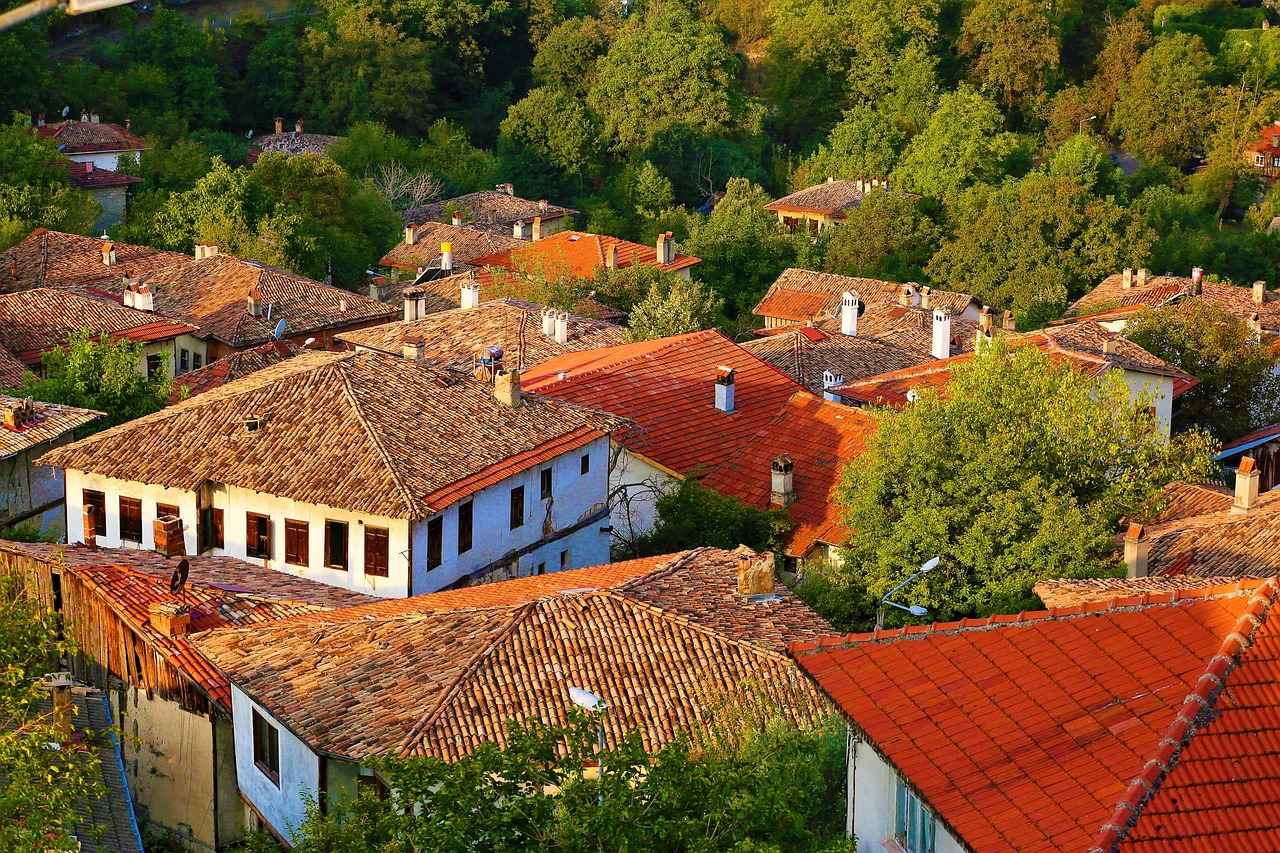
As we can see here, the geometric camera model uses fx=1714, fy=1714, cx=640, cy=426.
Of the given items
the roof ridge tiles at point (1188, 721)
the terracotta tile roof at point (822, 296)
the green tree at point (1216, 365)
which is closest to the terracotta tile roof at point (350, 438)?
the roof ridge tiles at point (1188, 721)

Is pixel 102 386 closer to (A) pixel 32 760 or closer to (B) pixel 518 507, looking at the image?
(B) pixel 518 507

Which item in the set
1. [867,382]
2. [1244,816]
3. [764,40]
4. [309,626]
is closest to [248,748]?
[309,626]

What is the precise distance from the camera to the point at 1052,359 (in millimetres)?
35219

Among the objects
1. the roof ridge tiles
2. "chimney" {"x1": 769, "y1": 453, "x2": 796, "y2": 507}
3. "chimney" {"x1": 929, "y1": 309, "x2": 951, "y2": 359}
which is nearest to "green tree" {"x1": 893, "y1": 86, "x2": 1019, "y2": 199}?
"chimney" {"x1": 929, "y1": 309, "x2": 951, "y2": 359}

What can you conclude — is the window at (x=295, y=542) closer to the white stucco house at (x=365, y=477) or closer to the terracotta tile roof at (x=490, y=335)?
the white stucco house at (x=365, y=477)

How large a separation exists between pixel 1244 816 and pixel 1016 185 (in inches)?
2238

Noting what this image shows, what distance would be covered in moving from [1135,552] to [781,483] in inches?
280

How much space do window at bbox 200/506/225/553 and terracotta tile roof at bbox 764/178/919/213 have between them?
4961 centimetres

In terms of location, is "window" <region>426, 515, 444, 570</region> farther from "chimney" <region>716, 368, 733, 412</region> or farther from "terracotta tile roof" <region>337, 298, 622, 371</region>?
"terracotta tile roof" <region>337, 298, 622, 371</region>

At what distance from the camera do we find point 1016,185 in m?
64.9

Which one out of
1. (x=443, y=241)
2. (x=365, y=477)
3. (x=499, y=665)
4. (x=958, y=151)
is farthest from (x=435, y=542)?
(x=958, y=151)

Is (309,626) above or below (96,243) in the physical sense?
above

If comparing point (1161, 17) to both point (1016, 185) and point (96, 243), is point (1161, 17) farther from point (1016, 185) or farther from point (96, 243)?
point (96, 243)

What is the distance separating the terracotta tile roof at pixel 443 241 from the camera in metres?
61.5
